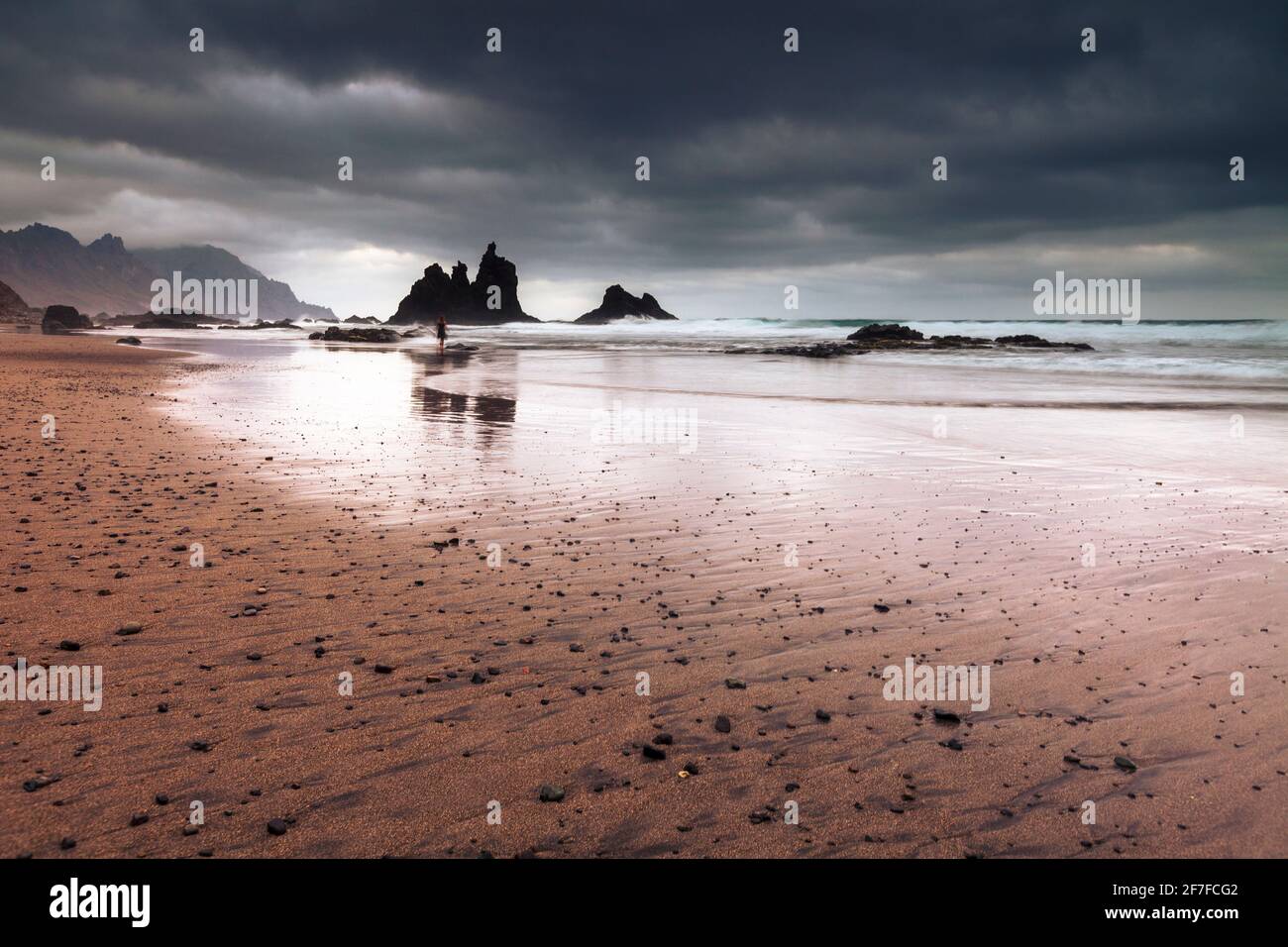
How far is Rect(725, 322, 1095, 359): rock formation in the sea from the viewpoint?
192ft

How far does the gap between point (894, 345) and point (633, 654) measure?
6807 centimetres

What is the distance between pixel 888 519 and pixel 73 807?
8.98m

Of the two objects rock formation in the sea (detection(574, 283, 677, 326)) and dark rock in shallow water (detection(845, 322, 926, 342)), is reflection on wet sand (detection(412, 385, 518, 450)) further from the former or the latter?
rock formation in the sea (detection(574, 283, 677, 326))

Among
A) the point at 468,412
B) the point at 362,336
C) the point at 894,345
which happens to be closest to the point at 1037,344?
the point at 894,345

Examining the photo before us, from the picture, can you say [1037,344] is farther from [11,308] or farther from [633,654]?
[11,308]

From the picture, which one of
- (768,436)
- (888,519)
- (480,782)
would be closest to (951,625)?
(888,519)

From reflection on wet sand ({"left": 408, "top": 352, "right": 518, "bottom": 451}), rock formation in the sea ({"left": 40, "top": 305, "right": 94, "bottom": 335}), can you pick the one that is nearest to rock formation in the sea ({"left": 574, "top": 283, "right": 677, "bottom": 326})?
rock formation in the sea ({"left": 40, "top": 305, "right": 94, "bottom": 335})

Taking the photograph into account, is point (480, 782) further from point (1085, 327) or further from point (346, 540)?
point (1085, 327)

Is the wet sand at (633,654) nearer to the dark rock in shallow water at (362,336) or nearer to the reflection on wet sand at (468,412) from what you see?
the reflection on wet sand at (468,412)

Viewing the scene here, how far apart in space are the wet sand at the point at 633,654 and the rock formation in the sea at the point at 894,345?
1802 inches

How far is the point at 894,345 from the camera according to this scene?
69.0 metres

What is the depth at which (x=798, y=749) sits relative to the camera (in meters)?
4.87

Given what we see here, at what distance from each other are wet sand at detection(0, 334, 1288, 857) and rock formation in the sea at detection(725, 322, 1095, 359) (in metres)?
45.8

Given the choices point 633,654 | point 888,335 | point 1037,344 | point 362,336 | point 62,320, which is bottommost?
point 633,654
